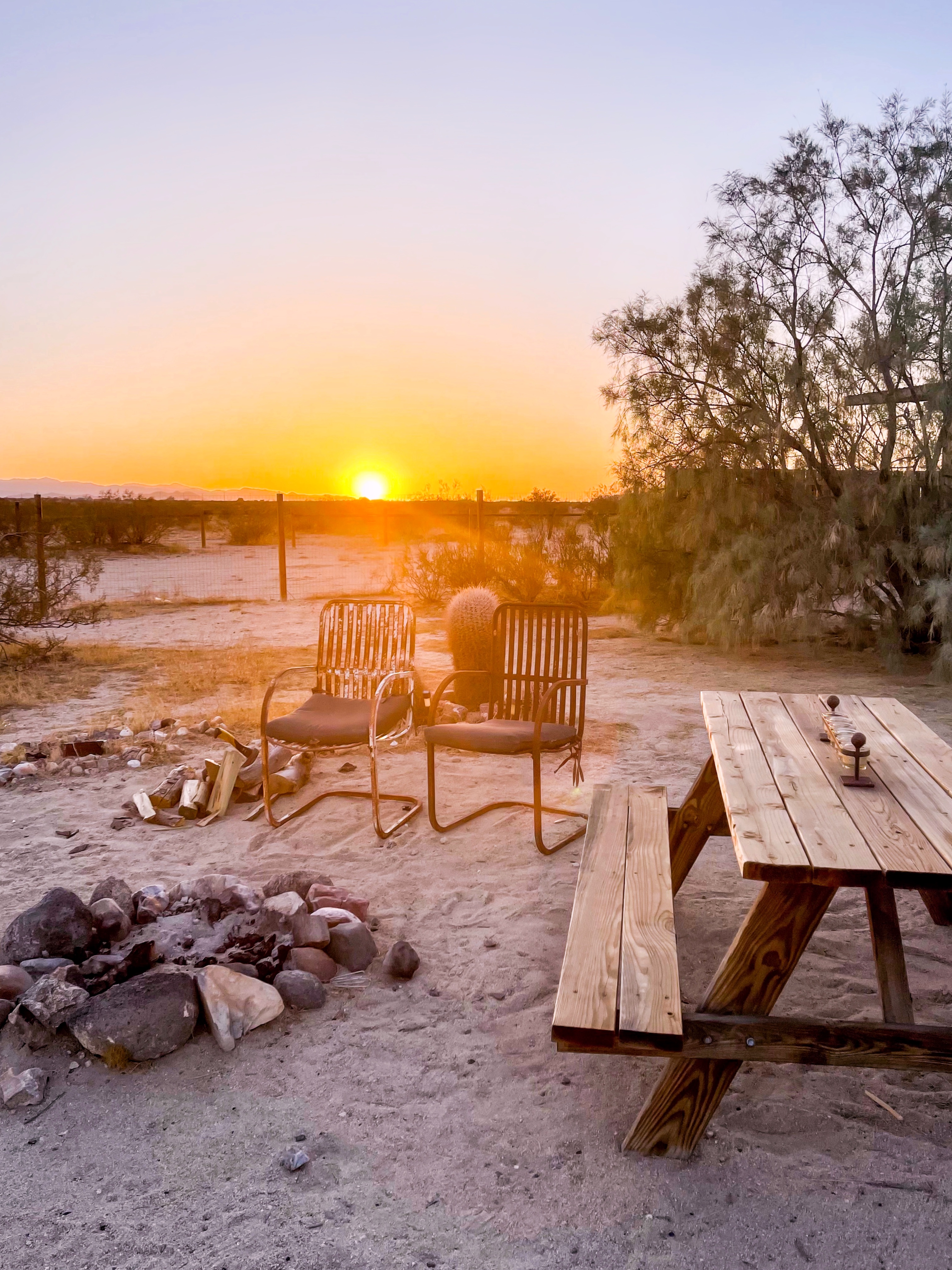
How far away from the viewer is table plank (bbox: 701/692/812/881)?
6.93 ft

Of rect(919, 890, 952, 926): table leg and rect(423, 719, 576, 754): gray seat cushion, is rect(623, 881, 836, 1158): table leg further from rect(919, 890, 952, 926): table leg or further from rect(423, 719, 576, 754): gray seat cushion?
rect(423, 719, 576, 754): gray seat cushion

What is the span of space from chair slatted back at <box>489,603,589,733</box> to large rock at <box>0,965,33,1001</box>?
8.57 feet

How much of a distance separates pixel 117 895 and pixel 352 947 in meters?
0.95

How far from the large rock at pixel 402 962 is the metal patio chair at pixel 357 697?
48.9 inches

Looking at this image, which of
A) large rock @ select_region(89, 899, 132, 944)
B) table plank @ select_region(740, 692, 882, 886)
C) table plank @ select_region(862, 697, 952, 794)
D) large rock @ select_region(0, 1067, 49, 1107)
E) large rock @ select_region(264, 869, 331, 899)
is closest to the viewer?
table plank @ select_region(740, 692, 882, 886)

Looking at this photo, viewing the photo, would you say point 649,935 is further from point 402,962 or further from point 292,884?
point 292,884

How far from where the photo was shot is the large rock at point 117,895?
345cm

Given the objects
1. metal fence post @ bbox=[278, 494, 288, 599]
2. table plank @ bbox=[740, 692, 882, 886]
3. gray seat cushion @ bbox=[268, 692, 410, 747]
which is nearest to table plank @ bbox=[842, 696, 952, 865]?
table plank @ bbox=[740, 692, 882, 886]

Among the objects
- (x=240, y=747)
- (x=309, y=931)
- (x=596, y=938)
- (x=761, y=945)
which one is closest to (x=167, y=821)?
(x=240, y=747)

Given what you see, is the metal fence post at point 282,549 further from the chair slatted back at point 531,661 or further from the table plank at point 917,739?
the table plank at point 917,739

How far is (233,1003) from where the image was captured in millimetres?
2861

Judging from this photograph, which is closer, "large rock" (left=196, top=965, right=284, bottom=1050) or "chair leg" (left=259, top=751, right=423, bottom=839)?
"large rock" (left=196, top=965, right=284, bottom=1050)

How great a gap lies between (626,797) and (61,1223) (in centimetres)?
219

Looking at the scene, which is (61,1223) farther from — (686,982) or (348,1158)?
(686,982)
